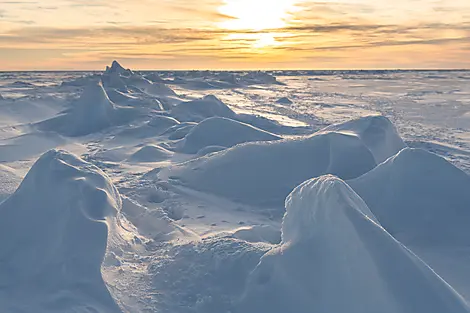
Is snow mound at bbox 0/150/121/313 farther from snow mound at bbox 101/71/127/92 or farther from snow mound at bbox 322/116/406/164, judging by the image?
snow mound at bbox 101/71/127/92

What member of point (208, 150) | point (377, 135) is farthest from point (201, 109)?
point (377, 135)

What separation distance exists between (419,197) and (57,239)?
13.2 feet

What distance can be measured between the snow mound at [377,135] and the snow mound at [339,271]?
4649 mm

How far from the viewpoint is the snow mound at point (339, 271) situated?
292cm

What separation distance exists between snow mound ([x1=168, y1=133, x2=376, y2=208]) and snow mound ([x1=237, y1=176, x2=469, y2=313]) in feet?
10.4

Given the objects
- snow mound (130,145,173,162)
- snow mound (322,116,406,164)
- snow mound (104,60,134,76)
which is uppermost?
snow mound (104,60,134,76)

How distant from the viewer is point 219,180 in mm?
6859

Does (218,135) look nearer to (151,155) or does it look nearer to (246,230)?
(151,155)

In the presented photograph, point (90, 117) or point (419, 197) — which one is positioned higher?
point (419, 197)

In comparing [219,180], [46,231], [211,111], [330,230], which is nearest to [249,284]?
[330,230]

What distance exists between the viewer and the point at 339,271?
305cm

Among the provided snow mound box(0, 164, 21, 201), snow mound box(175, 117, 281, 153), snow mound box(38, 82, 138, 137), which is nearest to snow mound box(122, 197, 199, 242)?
snow mound box(0, 164, 21, 201)

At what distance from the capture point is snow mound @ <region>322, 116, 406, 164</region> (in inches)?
308

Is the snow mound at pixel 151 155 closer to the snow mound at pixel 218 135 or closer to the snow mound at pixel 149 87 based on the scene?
the snow mound at pixel 218 135
